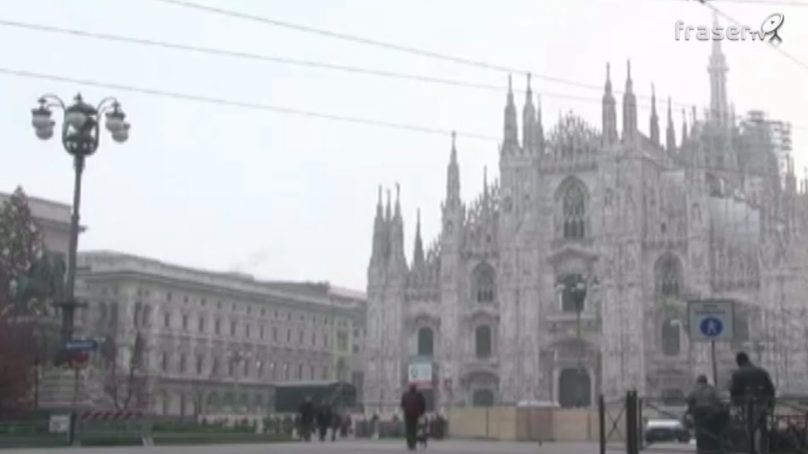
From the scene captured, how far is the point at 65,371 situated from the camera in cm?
2431

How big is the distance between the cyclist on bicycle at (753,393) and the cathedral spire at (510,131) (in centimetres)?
4919

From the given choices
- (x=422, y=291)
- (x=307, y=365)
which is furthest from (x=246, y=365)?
(x=422, y=291)

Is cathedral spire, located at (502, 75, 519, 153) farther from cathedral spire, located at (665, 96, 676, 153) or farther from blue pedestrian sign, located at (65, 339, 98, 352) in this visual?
blue pedestrian sign, located at (65, 339, 98, 352)

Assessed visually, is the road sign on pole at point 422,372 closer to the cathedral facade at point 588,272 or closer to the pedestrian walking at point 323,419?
the cathedral facade at point 588,272

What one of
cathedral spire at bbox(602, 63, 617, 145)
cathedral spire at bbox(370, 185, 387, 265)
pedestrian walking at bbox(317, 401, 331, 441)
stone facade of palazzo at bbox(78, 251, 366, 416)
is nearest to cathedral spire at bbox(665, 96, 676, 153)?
cathedral spire at bbox(602, 63, 617, 145)

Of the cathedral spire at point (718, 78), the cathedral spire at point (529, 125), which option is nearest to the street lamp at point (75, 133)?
the cathedral spire at point (529, 125)

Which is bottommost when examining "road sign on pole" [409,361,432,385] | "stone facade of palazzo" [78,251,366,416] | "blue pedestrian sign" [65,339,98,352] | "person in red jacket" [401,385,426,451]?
"person in red jacket" [401,385,426,451]

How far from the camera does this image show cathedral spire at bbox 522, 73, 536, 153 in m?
63.4

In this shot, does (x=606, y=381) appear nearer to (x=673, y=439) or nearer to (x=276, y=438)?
(x=673, y=439)

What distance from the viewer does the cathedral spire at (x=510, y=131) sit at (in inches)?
2515

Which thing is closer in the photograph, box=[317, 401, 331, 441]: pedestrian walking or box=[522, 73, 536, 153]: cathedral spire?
box=[317, 401, 331, 441]: pedestrian walking

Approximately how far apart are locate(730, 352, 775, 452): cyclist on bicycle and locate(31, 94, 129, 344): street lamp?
12.5 m

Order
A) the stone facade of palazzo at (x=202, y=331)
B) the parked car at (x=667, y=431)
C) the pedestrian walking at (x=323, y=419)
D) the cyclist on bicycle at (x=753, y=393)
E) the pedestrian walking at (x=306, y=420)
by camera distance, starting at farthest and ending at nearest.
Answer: the stone facade of palazzo at (x=202, y=331) → the parked car at (x=667, y=431) → the pedestrian walking at (x=323, y=419) → the pedestrian walking at (x=306, y=420) → the cyclist on bicycle at (x=753, y=393)

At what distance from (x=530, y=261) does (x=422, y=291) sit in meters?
7.44
